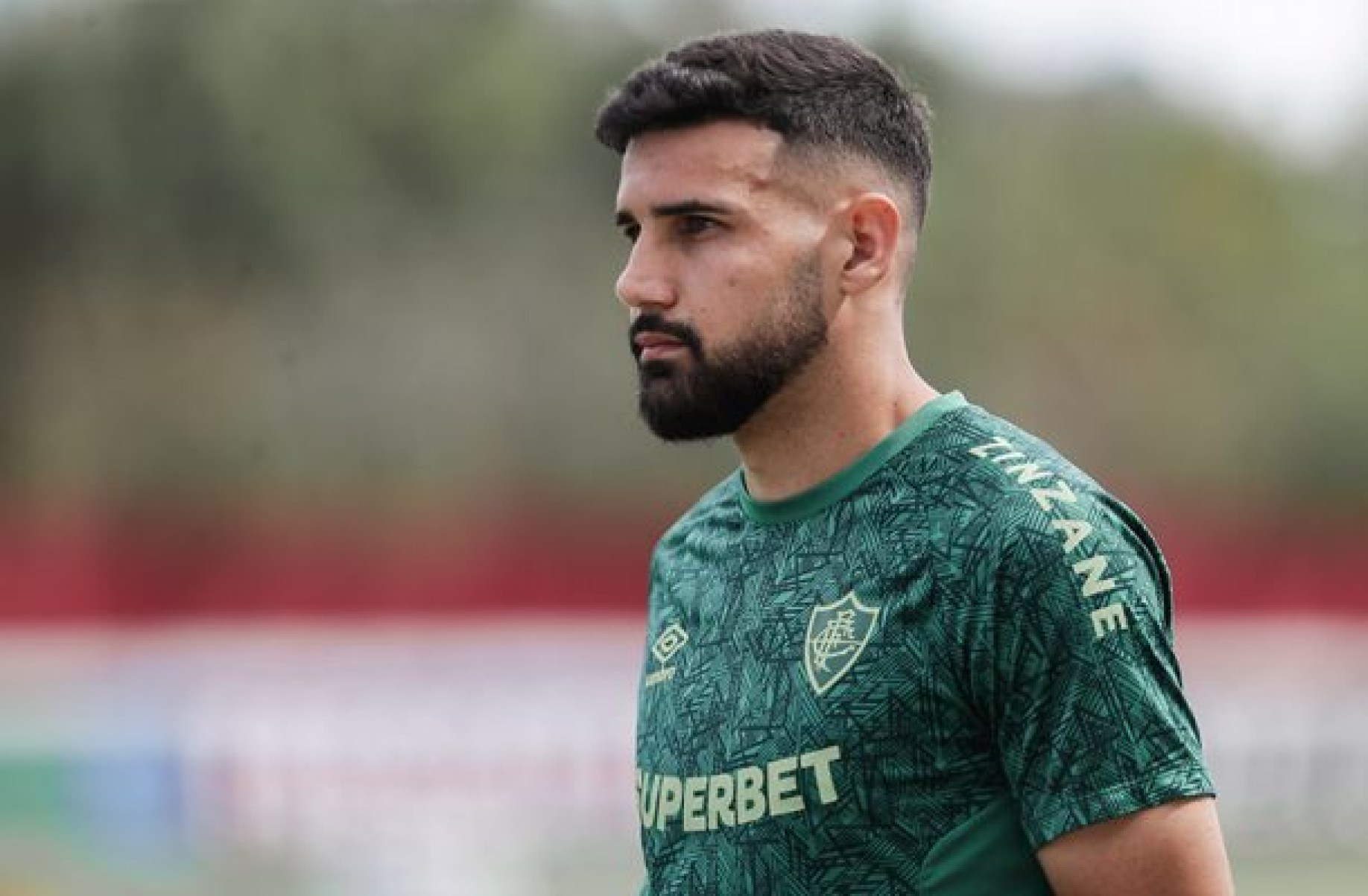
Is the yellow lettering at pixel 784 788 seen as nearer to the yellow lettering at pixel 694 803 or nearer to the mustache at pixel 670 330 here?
the yellow lettering at pixel 694 803

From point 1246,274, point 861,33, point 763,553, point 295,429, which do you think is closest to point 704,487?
point 295,429

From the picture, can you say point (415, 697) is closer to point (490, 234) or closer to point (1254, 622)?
point (1254, 622)

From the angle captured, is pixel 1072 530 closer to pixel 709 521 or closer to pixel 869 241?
pixel 869 241

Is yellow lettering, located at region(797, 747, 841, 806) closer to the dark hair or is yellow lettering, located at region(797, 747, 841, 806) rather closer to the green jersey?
the green jersey

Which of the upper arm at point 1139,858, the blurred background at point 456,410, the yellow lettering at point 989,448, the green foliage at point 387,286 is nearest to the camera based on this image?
the upper arm at point 1139,858

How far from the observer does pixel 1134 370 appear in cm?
3075

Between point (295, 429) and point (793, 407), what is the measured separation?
71.9 ft

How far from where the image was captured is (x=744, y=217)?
2.94m

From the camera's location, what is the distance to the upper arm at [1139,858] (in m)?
2.60

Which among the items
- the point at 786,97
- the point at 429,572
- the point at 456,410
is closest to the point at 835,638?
the point at 786,97

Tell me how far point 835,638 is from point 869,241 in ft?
1.73

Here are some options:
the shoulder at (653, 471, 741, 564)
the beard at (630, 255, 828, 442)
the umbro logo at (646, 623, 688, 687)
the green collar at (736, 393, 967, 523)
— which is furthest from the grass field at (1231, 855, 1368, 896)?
the beard at (630, 255, 828, 442)

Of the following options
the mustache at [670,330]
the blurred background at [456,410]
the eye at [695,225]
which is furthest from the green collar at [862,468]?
the blurred background at [456,410]

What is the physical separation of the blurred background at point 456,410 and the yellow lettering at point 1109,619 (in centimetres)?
832
